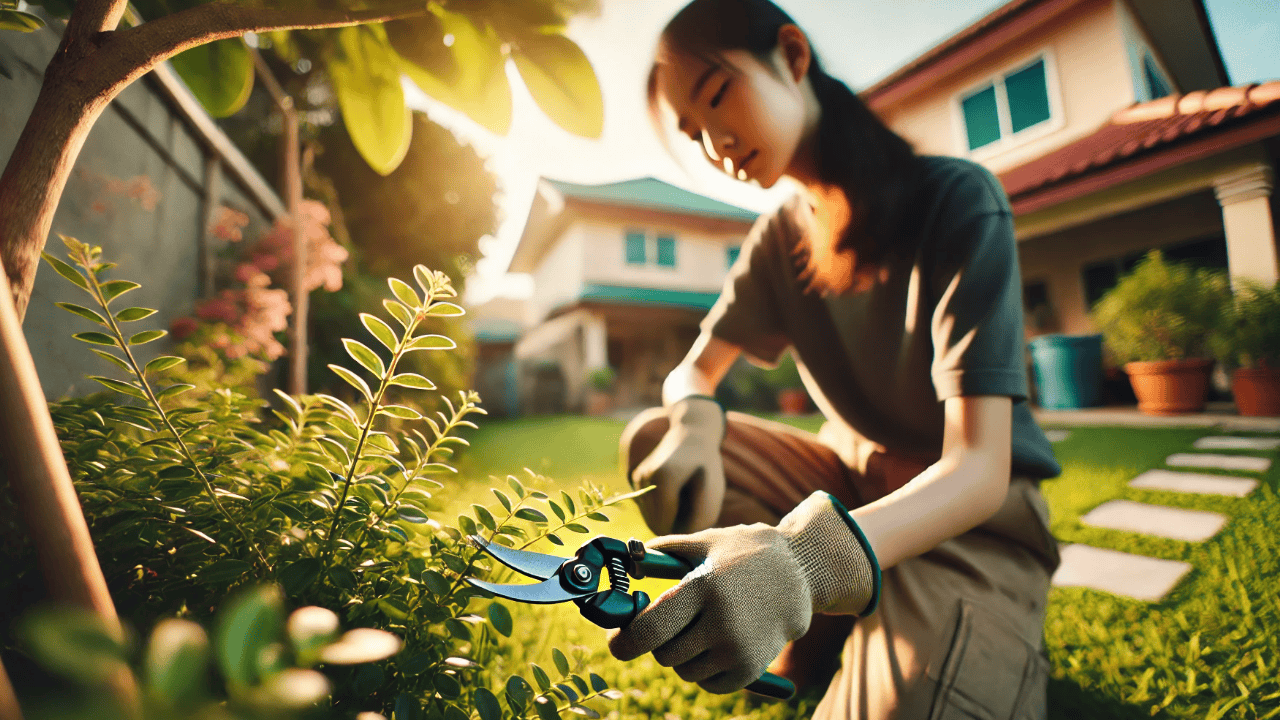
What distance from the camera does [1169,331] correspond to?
Answer: 276cm

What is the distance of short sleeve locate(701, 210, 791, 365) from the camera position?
151 centimetres

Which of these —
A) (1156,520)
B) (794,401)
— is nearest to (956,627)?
(1156,520)

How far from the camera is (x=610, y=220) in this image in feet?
45.3

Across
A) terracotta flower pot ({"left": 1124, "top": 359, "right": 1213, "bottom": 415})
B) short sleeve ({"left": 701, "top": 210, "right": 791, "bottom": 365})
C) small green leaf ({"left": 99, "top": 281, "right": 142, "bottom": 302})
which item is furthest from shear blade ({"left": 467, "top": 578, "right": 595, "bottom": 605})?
terracotta flower pot ({"left": 1124, "top": 359, "right": 1213, "bottom": 415})

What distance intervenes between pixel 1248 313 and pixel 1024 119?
247 inches

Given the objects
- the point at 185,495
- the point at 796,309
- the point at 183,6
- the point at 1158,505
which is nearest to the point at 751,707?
the point at 796,309

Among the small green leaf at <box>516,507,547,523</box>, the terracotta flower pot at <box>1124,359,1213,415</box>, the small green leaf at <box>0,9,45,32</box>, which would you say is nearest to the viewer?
the small green leaf at <box>0,9,45,32</box>

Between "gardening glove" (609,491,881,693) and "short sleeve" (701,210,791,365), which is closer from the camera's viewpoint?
"gardening glove" (609,491,881,693)

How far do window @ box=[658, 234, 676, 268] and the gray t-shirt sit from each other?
42.4 ft

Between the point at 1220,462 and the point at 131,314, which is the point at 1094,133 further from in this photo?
the point at 131,314

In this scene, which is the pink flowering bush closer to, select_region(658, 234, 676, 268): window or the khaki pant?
the khaki pant

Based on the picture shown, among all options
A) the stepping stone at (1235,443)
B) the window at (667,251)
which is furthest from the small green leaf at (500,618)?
the window at (667,251)

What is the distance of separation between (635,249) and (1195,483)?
12.8 metres

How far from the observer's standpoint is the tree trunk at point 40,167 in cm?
47
